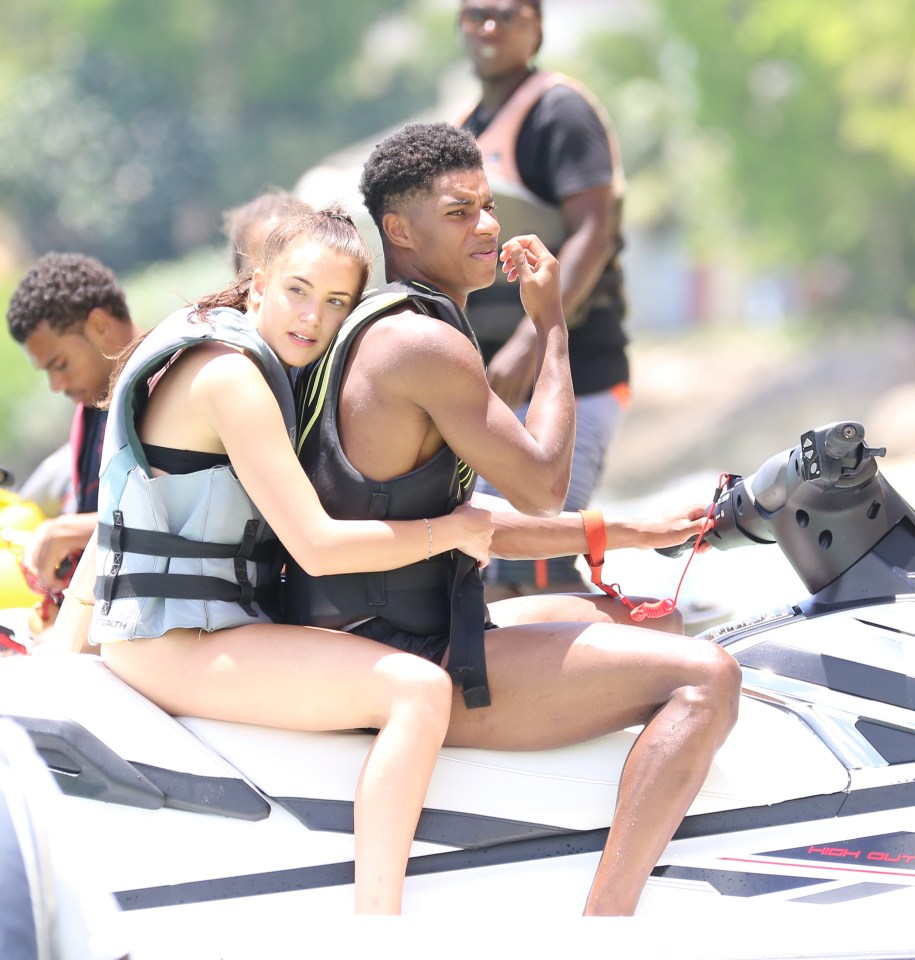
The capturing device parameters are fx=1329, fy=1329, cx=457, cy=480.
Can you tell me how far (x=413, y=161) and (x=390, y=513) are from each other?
0.70 m

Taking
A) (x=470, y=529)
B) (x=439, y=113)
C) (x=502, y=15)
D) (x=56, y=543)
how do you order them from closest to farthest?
(x=470, y=529)
(x=56, y=543)
(x=502, y=15)
(x=439, y=113)

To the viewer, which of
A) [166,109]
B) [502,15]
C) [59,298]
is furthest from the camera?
[166,109]

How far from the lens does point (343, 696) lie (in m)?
2.37

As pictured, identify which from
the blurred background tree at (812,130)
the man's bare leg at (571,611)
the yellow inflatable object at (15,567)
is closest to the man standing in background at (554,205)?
the man's bare leg at (571,611)

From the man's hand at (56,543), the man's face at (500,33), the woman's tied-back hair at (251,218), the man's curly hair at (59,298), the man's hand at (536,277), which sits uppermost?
the man's face at (500,33)

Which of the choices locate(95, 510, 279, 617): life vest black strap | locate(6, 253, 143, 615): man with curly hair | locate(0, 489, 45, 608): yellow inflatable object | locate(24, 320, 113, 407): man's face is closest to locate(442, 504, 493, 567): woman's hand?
locate(95, 510, 279, 617): life vest black strap

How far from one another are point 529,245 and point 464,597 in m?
0.71

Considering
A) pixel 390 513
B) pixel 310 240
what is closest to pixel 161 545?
pixel 390 513

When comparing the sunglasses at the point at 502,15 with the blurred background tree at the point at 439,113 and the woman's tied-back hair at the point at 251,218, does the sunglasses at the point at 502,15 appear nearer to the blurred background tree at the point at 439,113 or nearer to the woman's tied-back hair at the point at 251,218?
the woman's tied-back hair at the point at 251,218

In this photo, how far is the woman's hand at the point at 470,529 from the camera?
244cm

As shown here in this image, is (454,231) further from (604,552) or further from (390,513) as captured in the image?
(604,552)

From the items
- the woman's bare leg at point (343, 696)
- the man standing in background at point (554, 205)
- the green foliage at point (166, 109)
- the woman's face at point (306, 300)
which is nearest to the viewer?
the woman's bare leg at point (343, 696)

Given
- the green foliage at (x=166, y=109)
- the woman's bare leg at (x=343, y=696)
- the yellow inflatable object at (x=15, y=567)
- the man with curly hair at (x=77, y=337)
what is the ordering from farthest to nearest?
the green foliage at (x=166, y=109) < the yellow inflatable object at (x=15, y=567) < the man with curly hair at (x=77, y=337) < the woman's bare leg at (x=343, y=696)

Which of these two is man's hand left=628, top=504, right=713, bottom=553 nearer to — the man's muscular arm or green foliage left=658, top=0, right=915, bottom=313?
the man's muscular arm
